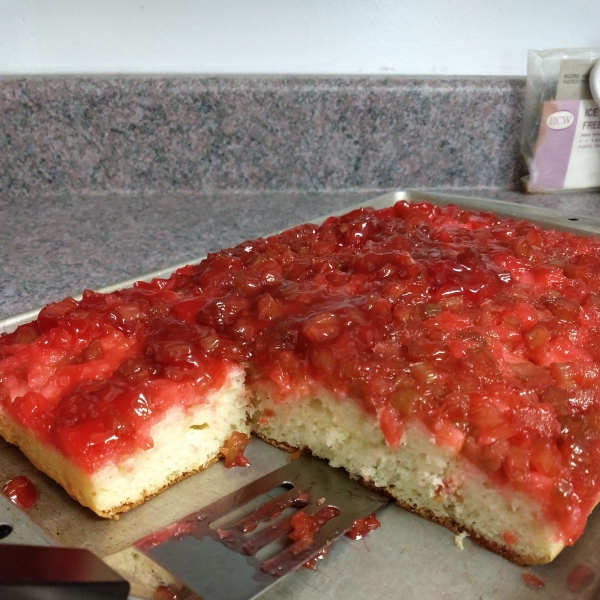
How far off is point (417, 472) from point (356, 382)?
21 centimetres

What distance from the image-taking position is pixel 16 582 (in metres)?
0.81

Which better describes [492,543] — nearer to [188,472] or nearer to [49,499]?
[188,472]

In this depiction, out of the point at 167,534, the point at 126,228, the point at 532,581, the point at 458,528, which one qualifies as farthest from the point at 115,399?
the point at 126,228

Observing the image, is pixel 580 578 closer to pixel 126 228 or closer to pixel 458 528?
pixel 458 528

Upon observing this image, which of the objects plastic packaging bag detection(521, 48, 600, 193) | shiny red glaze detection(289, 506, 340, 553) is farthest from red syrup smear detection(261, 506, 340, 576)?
plastic packaging bag detection(521, 48, 600, 193)

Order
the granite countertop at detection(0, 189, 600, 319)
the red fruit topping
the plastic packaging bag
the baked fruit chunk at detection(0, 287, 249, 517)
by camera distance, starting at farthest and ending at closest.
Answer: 1. the plastic packaging bag
2. the granite countertop at detection(0, 189, 600, 319)
3. the red fruit topping
4. the baked fruit chunk at detection(0, 287, 249, 517)

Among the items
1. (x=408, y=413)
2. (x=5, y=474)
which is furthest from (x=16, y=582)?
(x=408, y=413)

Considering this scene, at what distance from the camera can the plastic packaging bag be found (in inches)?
93.3

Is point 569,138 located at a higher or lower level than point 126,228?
higher

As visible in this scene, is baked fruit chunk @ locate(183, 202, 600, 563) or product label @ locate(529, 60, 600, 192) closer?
baked fruit chunk @ locate(183, 202, 600, 563)

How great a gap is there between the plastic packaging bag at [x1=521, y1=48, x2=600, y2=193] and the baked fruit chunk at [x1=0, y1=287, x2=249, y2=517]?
177cm

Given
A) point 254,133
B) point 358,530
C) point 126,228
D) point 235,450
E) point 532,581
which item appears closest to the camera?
point 532,581

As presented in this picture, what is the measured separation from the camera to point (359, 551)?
114 centimetres

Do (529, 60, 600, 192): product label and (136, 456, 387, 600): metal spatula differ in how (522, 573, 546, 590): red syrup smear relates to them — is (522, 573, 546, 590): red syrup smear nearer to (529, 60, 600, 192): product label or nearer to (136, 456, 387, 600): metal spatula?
(136, 456, 387, 600): metal spatula
